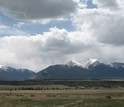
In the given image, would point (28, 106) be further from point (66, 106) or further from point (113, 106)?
point (113, 106)

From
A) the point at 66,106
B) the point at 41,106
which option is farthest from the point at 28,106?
the point at 66,106

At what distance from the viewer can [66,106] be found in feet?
196

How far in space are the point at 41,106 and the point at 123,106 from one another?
18.3 metres

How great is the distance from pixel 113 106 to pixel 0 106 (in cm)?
2533

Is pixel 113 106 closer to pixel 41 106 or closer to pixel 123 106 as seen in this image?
pixel 123 106

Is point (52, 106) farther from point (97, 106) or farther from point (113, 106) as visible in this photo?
point (113, 106)

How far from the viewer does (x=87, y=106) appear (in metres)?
59.6

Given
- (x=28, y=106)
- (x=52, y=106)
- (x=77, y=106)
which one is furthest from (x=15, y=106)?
(x=77, y=106)

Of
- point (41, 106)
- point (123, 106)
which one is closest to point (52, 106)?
point (41, 106)

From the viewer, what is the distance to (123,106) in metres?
59.7

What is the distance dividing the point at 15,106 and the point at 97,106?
60.4 feet

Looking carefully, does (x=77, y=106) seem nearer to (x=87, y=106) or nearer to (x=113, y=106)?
(x=87, y=106)

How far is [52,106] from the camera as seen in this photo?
5997 cm

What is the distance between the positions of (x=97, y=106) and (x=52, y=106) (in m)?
10.0
